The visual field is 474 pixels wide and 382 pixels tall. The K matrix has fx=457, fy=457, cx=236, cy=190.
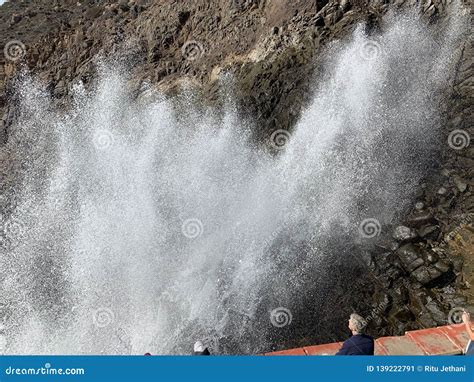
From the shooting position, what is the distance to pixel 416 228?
478 inches

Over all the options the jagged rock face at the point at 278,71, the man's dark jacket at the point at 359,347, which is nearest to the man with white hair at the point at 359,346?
the man's dark jacket at the point at 359,347

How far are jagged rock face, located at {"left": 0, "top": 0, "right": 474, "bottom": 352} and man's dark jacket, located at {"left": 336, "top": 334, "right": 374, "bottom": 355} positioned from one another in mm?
5536

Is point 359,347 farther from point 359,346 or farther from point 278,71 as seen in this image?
point 278,71

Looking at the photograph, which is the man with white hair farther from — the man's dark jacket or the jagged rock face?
the jagged rock face

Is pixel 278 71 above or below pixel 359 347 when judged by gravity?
above

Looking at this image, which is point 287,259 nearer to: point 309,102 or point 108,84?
point 309,102

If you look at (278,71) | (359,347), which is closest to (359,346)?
(359,347)

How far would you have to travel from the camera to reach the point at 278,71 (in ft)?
63.6

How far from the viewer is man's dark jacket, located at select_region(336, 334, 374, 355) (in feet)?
15.5

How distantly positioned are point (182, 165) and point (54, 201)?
601 cm

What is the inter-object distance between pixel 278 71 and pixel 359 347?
52.8 ft

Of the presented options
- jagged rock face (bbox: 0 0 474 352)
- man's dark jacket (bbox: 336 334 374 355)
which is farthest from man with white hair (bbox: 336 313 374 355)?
jagged rock face (bbox: 0 0 474 352)

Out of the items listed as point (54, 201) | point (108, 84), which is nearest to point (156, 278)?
point (54, 201)

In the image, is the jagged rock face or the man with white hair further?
the jagged rock face
